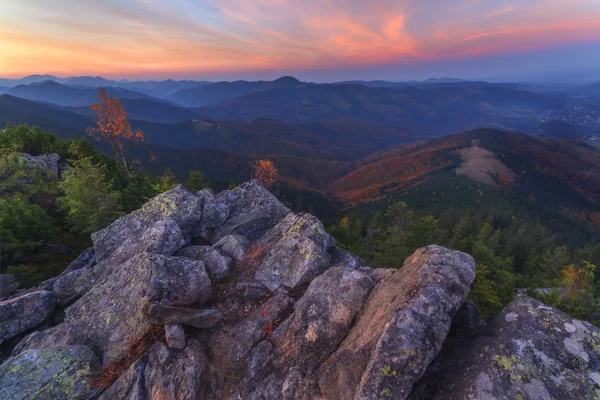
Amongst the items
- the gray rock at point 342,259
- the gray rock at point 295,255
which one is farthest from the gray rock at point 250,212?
the gray rock at point 342,259

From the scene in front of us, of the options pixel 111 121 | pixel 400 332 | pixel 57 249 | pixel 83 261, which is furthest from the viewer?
pixel 111 121

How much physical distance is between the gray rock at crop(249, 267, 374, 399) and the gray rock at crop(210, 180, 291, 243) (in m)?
9.99

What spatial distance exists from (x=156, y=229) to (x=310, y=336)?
12874mm

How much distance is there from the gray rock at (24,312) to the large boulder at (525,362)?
67.3ft

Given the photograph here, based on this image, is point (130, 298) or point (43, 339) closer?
point (130, 298)

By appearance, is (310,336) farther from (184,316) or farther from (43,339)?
(43,339)

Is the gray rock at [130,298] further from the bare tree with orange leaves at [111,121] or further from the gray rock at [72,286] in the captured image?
the bare tree with orange leaves at [111,121]

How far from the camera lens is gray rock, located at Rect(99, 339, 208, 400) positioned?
436 inches

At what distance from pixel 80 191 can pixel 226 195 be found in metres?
16.0

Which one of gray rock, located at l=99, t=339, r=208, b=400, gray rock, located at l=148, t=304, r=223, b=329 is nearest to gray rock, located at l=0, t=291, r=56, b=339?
gray rock, located at l=99, t=339, r=208, b=400

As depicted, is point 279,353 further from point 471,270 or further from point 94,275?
point 94,275

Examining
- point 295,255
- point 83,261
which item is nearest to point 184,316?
point 295,255

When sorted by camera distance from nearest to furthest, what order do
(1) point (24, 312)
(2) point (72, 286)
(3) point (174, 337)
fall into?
(3) point (174, 337) → (1) point (24, 312) → (2) point (72, 286)

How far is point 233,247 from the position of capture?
1902 cm
